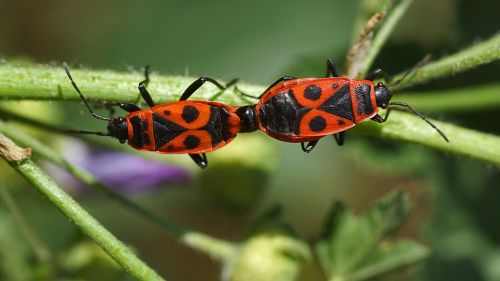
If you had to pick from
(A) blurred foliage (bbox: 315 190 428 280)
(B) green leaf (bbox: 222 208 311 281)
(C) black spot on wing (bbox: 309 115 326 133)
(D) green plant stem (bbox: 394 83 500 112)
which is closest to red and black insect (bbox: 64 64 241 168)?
(C) black spot on wing (bbox: 309 115 326 133)

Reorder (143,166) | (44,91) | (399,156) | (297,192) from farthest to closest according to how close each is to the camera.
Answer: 1. (297,192)
2. (143,166)
3. (399,156)
4. (44,91)

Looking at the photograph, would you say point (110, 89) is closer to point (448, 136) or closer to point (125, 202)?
point (125, 202)

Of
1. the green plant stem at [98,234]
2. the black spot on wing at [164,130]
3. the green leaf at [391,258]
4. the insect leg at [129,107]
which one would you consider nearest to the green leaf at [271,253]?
the green leaf at [391,258]

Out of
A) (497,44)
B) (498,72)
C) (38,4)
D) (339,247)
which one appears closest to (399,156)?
(498,72)

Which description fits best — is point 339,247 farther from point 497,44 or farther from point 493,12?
point 493,12

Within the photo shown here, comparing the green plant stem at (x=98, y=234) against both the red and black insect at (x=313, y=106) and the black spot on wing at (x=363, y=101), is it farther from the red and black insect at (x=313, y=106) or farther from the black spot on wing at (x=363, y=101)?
the black spot on wing at (x=363, y=101)

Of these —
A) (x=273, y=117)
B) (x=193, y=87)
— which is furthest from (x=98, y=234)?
(x=273, y=117)

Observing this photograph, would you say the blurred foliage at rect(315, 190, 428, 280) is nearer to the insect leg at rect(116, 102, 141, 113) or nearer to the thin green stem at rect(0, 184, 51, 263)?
the insect leg at rect(116, 102, 141, 113)
